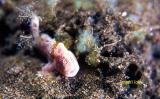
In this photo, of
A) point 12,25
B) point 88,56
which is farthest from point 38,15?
point 88,56

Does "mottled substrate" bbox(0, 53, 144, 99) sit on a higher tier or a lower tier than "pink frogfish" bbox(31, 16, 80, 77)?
lower

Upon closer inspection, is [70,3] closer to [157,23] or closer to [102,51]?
[102,51]

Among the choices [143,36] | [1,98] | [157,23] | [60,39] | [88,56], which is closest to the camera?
[1,98]

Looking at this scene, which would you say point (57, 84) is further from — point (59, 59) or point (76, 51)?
point (76, 51)

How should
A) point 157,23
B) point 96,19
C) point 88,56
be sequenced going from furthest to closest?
point 157,23 < point 96,19 < point 88,56

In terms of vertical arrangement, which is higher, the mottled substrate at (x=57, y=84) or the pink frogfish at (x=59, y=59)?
the pink frogfish at (x=59, y=59)

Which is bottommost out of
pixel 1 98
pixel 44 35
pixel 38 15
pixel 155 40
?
pixel 1 98

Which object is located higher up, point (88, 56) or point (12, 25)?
point (12, 25)

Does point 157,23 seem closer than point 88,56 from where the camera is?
No
